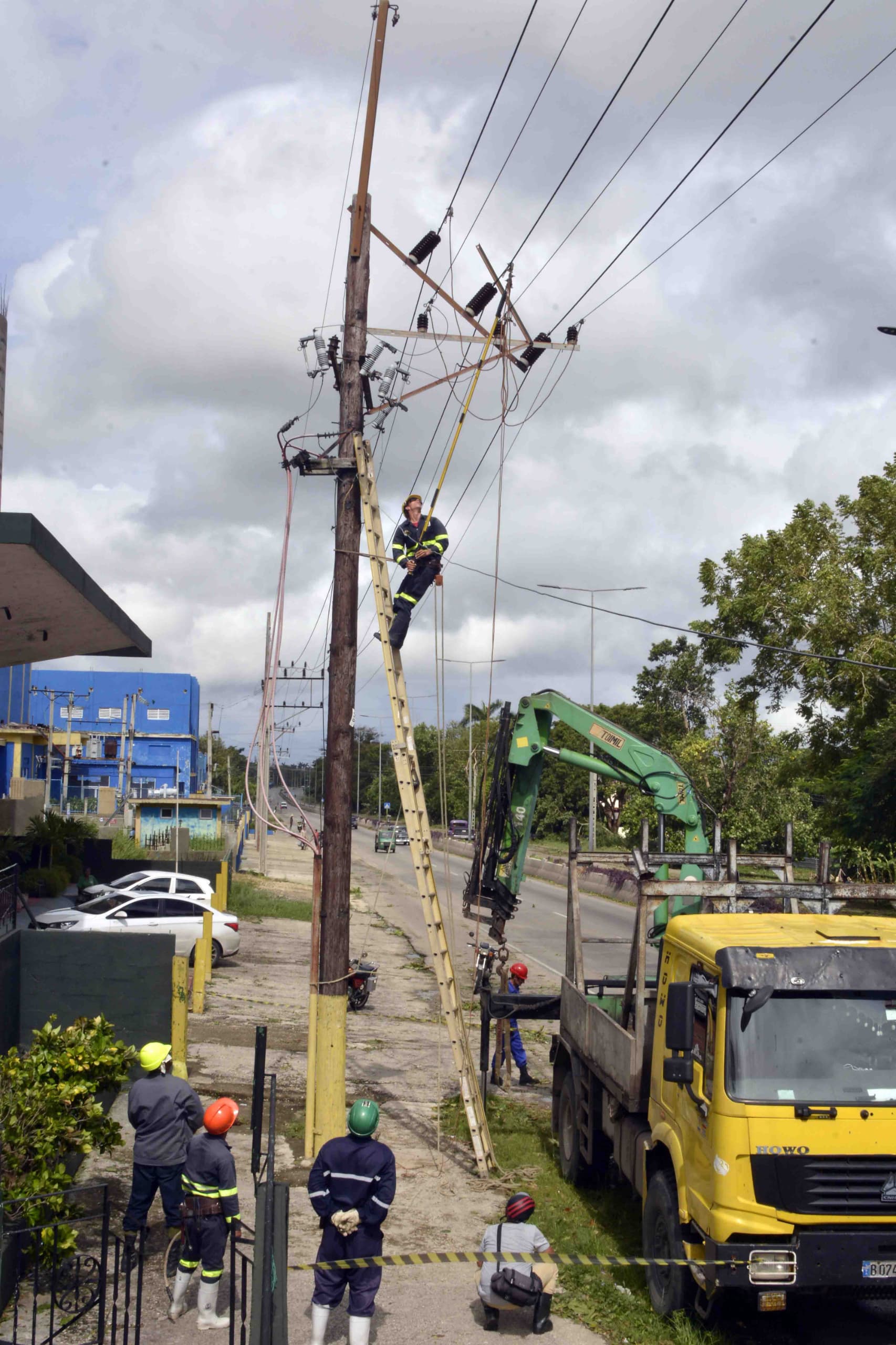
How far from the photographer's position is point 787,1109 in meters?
6.36

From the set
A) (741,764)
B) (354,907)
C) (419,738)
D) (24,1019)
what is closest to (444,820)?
(24,1019)

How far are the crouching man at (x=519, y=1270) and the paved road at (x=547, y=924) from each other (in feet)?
28.0

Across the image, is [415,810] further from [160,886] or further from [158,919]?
[160,886]

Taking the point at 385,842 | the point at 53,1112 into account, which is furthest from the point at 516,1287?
the point at 385,842

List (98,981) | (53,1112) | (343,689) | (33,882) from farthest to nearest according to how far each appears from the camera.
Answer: (33,882) → (98,981) → (343,689) → (53,1112)

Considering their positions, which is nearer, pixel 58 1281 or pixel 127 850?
pixel 58 1281

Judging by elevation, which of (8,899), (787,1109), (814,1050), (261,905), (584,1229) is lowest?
(261,905)

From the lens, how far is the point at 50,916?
20.5 meters

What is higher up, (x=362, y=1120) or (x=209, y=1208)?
(x=362, y=1120)

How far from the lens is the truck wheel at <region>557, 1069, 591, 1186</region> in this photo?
10164 millimetres

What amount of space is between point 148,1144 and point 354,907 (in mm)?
30710

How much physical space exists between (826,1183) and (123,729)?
58835 millimetres

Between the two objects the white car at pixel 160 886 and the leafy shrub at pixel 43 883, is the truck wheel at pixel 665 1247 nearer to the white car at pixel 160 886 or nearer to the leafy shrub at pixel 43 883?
the white car at pixel 160 886

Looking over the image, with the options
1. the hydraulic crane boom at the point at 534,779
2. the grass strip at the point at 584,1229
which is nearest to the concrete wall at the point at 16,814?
the hydraulic crane boom at the point at 534,779
